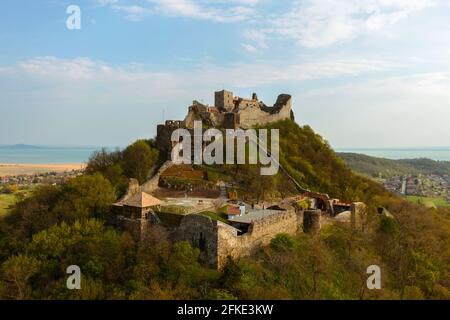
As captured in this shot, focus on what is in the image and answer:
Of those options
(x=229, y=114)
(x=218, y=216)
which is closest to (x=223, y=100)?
(x=229, y=114)

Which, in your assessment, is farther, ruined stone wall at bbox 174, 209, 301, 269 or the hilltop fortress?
the hilltop fortress

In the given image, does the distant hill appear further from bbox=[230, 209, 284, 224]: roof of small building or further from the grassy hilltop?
bbox=[230, 209, 284, 224]: roof of small building

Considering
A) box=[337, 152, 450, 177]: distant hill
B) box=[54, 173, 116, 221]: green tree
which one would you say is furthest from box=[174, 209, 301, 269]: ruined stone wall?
box=[337, 152, 450, 177]: distant hill

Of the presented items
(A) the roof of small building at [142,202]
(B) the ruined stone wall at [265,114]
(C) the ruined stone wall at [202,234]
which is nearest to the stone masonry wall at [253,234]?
(C) the ruined stone wall at [202,234]

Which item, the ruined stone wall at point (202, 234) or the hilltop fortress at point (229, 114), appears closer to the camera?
the ruined stone wall at point (202, 234)

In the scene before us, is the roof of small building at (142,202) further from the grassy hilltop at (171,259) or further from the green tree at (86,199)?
the green tree at (86,199)

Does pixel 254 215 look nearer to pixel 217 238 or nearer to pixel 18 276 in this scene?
pixel 217 238
